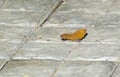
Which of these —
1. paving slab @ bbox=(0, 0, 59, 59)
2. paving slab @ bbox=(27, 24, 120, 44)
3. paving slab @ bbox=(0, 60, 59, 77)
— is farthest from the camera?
paving slab @ bbox=(0, 0, 59, 59)

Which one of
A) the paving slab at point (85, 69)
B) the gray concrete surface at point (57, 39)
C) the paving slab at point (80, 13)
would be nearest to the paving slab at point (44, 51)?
the gray concrete surface at point (57, 39)

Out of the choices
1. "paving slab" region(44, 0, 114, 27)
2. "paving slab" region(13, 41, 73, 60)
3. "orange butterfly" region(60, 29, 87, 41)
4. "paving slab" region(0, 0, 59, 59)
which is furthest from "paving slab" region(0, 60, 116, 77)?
"paving slab" region(44, 0, 114, 27)

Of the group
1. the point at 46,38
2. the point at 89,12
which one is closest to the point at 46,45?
the point at 46,38

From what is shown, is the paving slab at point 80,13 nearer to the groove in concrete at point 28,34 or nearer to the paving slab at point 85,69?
the groove in concrete at point 28,34

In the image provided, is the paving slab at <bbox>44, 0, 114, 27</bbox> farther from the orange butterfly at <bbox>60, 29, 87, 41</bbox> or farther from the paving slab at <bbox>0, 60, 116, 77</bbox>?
the paving slab at <bbox>0, 60, 116, 77</bbox>

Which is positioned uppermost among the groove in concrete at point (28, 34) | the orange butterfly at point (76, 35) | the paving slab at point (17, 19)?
the orange butterfly at point (76, 35)

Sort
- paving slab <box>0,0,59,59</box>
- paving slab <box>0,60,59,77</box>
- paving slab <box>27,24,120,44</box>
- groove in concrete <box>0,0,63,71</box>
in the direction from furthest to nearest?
paving slab <box>0,0,59,59</box> < paving slab <box>27,24,120,44</box> < groove in concrete <box>0,0,63,71</box> < paving slab <box>0,60,59,77</box>

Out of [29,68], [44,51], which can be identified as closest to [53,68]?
[29,68]

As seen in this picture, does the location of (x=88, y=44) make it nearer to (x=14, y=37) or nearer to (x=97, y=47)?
(x=97, y=47)
